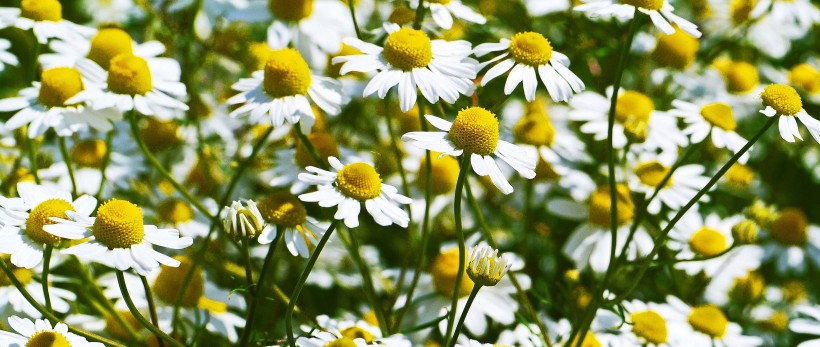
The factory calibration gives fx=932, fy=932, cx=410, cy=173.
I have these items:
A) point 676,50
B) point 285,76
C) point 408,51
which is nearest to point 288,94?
point 285,76

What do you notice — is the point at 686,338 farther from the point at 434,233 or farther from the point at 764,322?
the point at 434,233

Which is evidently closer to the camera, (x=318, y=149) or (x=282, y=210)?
(x=282, y=210)

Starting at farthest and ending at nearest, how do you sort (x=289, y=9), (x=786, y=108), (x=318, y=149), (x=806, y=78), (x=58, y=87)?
(x=806, y=78) < (x=289, y=9) < (x=318, y=149) < (x=58, y=87) < (x=786, y=108)

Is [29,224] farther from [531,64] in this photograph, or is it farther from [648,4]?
[648,4]

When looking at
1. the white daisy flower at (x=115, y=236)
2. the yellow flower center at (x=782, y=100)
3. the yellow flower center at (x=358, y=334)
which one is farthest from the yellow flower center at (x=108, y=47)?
the yellow flower center at (x=782, y=100)

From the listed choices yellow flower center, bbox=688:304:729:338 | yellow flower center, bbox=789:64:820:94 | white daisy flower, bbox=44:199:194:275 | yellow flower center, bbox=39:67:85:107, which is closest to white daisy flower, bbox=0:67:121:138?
yellow flower center, bbox=39:67:85:107

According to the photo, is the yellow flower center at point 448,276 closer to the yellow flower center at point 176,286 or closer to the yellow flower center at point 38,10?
the yellow flower center at point 176,286

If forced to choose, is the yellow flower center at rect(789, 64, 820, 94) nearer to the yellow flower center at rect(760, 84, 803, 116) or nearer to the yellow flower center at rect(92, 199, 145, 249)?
the yellow flower center at rect(760, 84, 803, 116)
